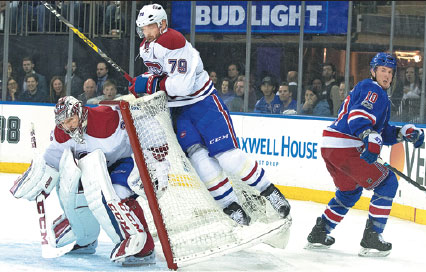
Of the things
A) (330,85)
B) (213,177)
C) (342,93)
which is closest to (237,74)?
(330,85)

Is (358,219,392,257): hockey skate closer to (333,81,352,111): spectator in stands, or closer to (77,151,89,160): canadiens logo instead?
(77,151,89,160): canadiens logo

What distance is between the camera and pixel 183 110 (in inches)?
168

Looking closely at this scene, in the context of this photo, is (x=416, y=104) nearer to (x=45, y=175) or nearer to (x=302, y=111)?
(x=302, y=111)

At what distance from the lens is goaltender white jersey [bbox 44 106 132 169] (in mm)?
3971

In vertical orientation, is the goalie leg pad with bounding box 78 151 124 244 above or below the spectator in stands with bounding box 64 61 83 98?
below

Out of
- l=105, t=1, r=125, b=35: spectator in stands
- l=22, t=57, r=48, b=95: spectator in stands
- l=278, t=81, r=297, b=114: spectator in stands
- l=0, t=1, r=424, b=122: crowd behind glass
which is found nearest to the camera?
l=0, t=1, r=424, b=122: crowd behind glass

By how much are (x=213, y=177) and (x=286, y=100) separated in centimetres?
331

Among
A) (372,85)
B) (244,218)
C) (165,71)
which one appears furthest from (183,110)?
(372,85)

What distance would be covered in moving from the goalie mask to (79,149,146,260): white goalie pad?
11cm

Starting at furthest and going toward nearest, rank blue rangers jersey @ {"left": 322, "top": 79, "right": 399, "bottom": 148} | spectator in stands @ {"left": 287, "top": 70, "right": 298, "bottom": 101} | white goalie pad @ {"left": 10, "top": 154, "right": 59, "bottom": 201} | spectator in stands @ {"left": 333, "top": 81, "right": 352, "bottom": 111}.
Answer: spectator in stands @ {"left": 287, "top": 70, "right": 298, "bottom": 101}, spectator in stands @ {"left": 333, "top": 81, "right": 352, "bottom": 111}, blue rangers jersey @ {"left": 322, "top": 79, "right": 399, "bottom": 148}, white goalie pad @ {"left": 10, "top": 154, "right": 59, "bottom": 201}

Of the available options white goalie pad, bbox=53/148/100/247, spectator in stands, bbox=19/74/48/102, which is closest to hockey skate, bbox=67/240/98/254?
white goalie pad, bbox=53/148/100/247

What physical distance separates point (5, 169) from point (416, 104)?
3502 mm

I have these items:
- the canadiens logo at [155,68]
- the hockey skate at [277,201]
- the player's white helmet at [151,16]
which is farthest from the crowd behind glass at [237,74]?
the player's white helmet at [151,16]

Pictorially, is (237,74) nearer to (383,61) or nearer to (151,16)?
(383,61)
